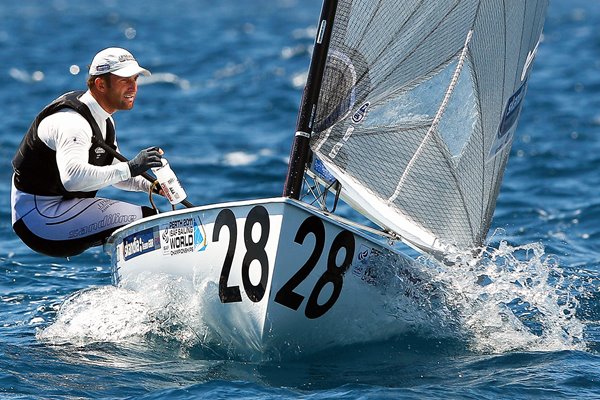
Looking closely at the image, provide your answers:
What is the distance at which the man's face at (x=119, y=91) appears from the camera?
562 cm

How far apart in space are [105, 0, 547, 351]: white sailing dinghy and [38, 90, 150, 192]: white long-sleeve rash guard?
289mm

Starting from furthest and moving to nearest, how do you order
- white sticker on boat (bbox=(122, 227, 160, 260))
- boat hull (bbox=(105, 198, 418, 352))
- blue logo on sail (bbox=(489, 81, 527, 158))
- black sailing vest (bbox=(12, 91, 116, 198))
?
blue logo on sail (bbox=(489, 81, 527, 158))
black sailing vest (bbox=(12, 91, 116, 198))
white sticker on boat (bbox=(122, 227, 160, 260))
boat hull (bbox=(105, 198, 418, 352))

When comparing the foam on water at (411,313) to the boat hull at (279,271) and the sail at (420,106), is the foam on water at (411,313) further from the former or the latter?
the sail at (420,106)

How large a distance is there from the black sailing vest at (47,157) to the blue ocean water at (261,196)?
658 millimetres

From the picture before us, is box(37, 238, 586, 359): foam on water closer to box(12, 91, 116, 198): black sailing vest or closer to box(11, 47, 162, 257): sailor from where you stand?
box(11, 47, 162, 257): sailor

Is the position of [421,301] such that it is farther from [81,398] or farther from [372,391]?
[81,398]

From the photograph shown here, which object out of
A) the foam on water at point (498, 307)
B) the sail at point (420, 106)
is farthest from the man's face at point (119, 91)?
the foam on water at point (498, 307)

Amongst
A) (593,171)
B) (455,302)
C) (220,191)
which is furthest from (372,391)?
(593,171)

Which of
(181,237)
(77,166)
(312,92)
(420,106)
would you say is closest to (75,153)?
(77,166)

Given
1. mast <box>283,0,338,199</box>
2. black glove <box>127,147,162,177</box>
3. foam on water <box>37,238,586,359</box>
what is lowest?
foam on water <box>37,238,586,359</box>

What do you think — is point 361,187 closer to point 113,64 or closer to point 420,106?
point 420,106

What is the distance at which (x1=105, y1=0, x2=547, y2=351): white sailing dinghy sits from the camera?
16.2ft

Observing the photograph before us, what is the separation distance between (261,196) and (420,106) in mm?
4493

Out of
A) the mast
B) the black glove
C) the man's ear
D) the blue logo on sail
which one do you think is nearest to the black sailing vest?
the man's ear
